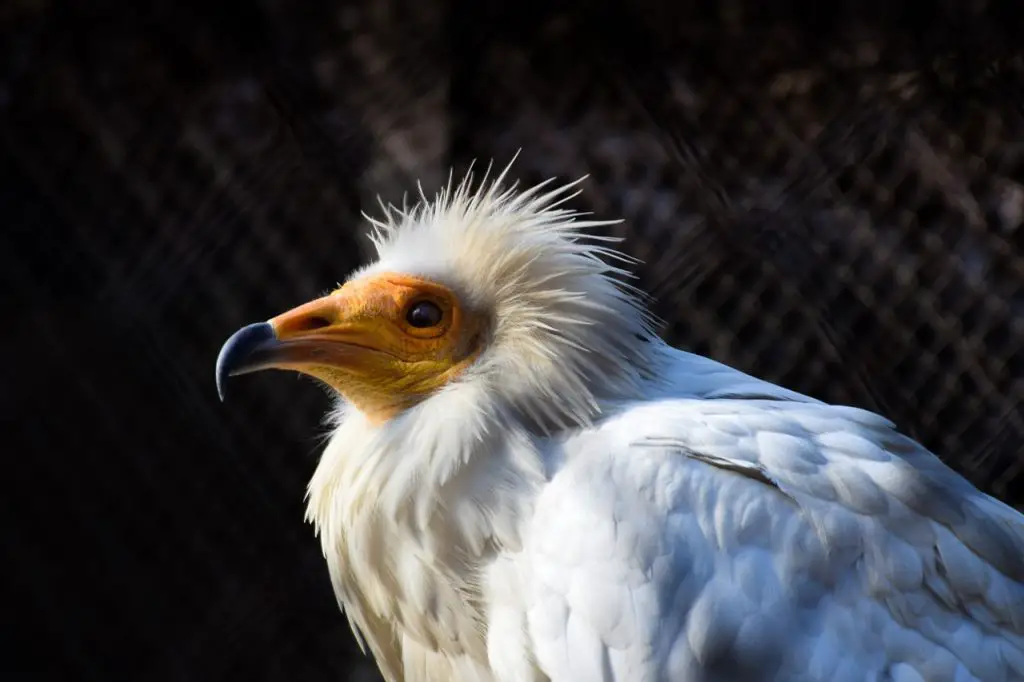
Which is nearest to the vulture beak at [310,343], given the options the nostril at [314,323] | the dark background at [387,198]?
the nostril at [314,323]

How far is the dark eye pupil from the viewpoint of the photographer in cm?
141

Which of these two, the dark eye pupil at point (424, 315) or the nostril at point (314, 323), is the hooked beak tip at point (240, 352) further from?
the dark eye pupil at point (424, 315)

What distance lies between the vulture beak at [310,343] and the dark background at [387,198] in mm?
580

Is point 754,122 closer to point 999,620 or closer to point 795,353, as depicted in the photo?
point 795,353

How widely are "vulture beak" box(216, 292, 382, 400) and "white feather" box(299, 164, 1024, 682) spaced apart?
0.30ft

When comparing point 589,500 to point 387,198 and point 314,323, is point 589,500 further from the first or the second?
point 387,198

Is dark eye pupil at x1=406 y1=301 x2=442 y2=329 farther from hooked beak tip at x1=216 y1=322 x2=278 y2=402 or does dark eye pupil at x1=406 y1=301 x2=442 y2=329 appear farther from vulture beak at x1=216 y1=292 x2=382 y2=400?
hooked beak tip at x1=216 y1=322 x2=278 y2=402

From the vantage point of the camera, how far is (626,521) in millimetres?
1171

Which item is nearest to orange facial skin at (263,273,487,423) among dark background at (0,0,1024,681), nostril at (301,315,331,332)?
nostril at (301,315,331,332)

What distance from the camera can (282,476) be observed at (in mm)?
2053

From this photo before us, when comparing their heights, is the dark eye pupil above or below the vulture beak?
below

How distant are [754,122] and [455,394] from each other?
89cm

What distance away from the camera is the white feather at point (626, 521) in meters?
1.17

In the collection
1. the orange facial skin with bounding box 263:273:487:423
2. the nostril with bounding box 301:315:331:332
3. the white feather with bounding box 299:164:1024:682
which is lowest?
the white feather with bounding box 299:164:1024:682
